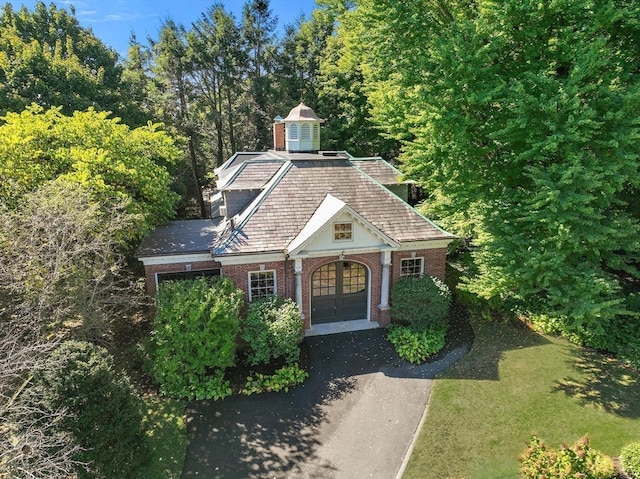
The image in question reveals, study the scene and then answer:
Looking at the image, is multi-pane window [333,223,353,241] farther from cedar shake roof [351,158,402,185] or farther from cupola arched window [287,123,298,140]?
cupola arched window [287,123,298,140]

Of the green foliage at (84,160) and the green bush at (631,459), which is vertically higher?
the green foliage at (84,160)

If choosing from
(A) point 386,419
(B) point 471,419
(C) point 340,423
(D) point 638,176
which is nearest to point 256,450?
(C) point 340,423

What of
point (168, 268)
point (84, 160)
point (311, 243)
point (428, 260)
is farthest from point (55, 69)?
point (428, 260)

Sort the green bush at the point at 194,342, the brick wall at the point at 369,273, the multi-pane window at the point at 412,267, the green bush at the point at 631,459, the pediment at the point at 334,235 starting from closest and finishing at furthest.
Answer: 1. the green bush at the point at 631,459
2. the green bush at the point at 194,342
3. the pediment at the point at 334,235
4. the brick wall at the point at 369,273
5. the multi-pane window at the point at 412,267

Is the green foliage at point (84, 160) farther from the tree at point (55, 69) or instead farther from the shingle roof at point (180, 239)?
the tree at point (55, 69)

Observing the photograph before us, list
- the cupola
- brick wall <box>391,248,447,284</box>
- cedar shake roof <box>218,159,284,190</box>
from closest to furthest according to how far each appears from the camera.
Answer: brick wall <box>391,248,447,284</box> → cedar shake roof <box>218,159,284,190</box> → the cupola

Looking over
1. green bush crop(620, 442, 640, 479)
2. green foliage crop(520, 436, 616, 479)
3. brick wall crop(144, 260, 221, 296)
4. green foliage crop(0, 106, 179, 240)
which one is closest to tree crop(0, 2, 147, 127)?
green foliage crop(0, 106, 179, 240)

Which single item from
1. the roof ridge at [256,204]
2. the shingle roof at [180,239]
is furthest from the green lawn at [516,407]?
the shingle roof at [180,239]
